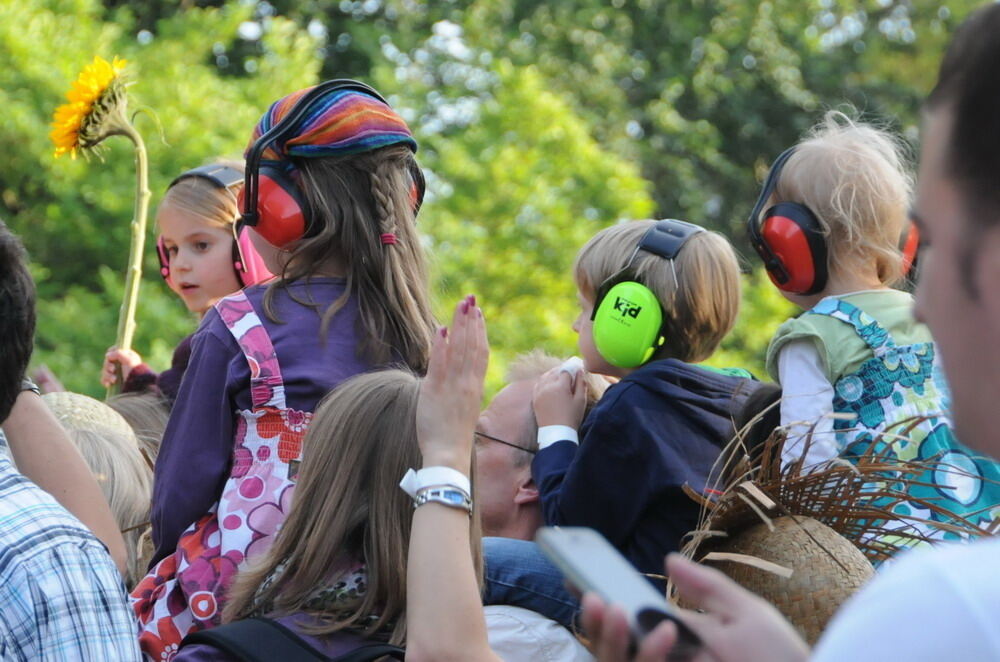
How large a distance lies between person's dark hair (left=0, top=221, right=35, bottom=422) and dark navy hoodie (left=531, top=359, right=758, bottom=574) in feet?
4.58

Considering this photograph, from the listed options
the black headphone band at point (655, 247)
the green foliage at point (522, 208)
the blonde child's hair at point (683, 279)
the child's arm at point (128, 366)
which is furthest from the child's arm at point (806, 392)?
the green foliage at point (522, 208)

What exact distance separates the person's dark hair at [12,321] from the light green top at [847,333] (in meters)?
1.78

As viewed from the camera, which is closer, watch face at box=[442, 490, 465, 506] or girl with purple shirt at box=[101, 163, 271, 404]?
watch face at box=[442, 490, 465, 506]

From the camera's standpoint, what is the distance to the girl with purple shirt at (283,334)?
2.61m

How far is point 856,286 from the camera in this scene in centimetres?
326

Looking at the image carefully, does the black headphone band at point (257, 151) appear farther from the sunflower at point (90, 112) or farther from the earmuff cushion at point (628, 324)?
the sunflower at point (90, 112)

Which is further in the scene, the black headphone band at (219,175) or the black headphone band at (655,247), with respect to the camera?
the black headphone band at (219,175)

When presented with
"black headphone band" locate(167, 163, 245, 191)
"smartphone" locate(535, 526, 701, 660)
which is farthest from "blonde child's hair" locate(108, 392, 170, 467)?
"smartphone" locate(535, 526, 701, 660)

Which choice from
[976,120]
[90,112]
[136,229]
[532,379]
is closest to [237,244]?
[136,229]

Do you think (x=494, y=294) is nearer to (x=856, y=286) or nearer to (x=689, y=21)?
(x=856, y=286)

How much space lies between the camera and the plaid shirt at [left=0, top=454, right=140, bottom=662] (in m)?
1.83

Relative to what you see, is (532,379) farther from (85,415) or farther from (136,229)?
(136,229)

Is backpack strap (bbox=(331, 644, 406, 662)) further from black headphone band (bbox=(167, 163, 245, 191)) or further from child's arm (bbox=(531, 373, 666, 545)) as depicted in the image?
black headphone band (bbox=(167, 163, 245, 191))

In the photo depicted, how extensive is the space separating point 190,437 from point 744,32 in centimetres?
1294
